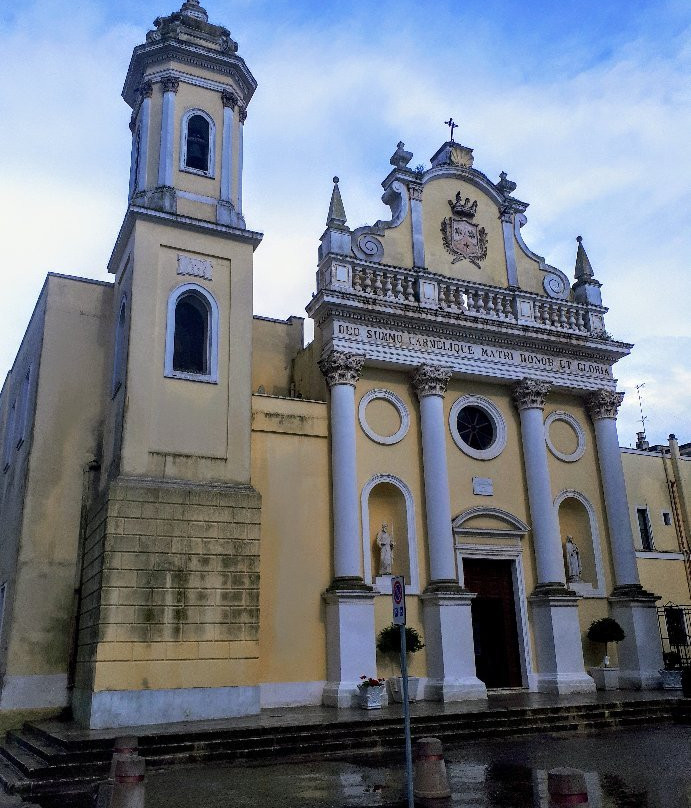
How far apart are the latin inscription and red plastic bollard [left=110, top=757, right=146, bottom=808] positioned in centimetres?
1383

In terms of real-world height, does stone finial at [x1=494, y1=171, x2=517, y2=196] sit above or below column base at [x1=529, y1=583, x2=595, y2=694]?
above

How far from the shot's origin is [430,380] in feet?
69.9

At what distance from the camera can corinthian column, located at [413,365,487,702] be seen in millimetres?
18844

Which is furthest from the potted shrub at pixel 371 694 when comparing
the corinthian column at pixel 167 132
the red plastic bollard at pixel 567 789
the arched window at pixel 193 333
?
the corinthian column at pixel 167 132

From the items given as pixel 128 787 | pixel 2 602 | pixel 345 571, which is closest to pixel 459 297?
pixel 345 571

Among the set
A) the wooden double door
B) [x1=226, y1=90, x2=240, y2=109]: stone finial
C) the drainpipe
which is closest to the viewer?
[x1=226, y1=90, x2=240, y2=109]: stone finial

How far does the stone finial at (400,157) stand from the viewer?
23.5 m

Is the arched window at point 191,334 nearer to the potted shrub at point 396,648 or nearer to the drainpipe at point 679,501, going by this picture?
the potted shrub at point 396,648

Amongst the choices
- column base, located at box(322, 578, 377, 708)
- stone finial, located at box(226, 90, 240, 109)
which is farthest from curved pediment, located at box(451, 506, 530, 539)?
stone finial, located at box(226, 90, 240, 109)

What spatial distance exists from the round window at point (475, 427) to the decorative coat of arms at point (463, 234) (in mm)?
4532

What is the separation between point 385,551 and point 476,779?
9.49m

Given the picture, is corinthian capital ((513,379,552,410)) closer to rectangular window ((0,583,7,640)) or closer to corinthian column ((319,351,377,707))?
corinthian column ((319,351,377,707))

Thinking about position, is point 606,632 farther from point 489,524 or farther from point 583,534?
point 489,524

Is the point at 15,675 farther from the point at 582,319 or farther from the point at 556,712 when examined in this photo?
the point at 582,319
